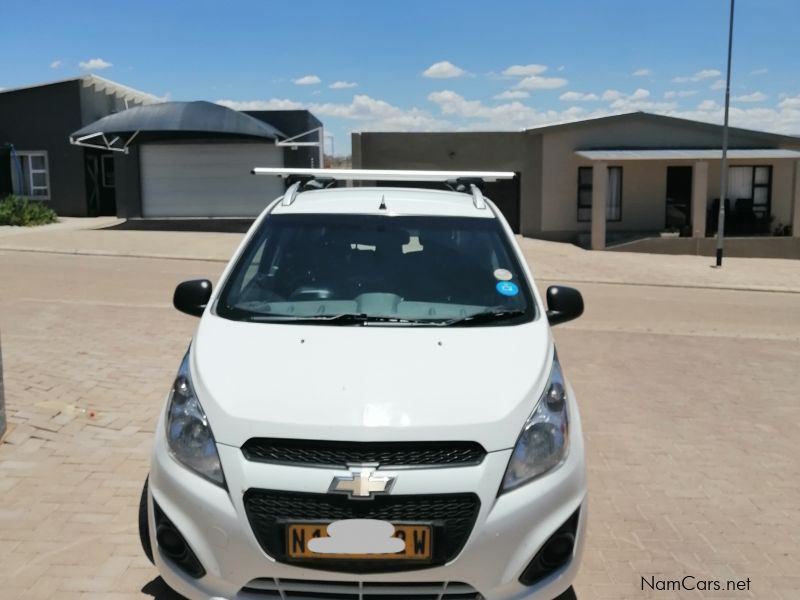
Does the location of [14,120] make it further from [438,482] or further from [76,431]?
[438,482]

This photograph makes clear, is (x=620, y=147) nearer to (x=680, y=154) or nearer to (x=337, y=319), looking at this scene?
(x=680, y=154)

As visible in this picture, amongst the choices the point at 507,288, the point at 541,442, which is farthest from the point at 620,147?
the point at 541,442

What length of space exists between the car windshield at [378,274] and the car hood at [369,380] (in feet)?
0.72

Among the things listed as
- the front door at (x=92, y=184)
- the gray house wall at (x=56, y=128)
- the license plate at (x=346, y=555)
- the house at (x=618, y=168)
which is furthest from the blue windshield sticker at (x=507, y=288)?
the front door at (x=92, y=184)

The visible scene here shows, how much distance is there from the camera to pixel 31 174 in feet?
100

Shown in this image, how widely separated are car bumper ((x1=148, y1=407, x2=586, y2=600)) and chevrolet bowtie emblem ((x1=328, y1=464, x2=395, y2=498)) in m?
0.03

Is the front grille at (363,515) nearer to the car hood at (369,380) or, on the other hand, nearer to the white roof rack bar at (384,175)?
the car hood at (369,380)

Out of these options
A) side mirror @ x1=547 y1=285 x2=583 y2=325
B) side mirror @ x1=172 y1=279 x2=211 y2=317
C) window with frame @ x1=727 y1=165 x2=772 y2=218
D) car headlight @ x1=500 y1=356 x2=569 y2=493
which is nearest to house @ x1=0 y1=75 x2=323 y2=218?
window with frame @ x1=727 y1=165 x2=772 y2=218

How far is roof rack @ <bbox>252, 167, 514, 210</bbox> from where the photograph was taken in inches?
188

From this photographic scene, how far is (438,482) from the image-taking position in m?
2.79

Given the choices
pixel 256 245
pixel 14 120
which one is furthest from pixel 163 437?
pixel 14 120

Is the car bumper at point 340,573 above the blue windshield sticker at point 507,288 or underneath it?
underneath

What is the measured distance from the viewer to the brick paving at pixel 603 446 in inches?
153

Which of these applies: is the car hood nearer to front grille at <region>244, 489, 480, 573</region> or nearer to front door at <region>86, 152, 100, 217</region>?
front grille at <region>244, 489, 480, 573</region>
